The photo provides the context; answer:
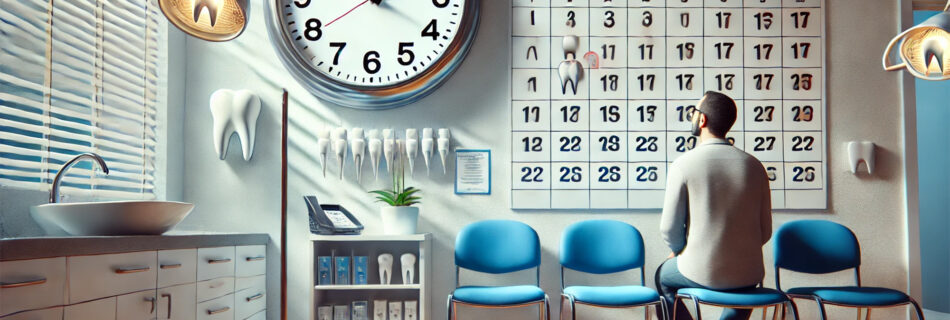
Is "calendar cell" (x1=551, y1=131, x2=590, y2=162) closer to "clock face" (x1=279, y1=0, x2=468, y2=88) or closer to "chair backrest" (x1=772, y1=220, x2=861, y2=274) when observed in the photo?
"clock face" (x1=279, y1=0, x2=468, y2=88)

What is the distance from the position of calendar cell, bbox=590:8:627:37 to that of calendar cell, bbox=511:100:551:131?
55cm

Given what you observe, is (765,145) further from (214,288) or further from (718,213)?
(214,288)

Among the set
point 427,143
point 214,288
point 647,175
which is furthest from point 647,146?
point 214,288

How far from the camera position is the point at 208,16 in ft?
9.50

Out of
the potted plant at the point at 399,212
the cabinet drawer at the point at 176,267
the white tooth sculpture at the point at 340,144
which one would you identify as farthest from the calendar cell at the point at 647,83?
the cabinet drawer at the point at 176,267

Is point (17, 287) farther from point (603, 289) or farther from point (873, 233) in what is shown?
point (873, 233)

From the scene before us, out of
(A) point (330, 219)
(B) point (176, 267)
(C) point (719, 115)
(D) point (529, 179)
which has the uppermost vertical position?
(C) point (719, 115)

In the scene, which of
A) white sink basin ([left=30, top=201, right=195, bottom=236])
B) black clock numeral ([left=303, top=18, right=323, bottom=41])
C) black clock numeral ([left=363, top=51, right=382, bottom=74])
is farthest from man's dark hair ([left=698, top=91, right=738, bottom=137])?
white sink basin ([left=30, top=201, right=195, bottom=236])

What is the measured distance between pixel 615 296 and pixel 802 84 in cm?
194

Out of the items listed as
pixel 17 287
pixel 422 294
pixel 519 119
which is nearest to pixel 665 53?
pixel 519 119

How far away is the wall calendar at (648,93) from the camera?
4168 millimetres

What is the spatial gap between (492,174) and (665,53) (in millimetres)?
1315

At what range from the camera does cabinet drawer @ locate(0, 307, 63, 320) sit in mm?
1923

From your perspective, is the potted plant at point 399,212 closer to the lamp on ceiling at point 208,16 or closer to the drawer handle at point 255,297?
the drawer handle at point 255,297
